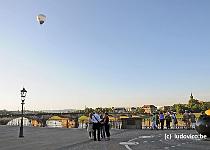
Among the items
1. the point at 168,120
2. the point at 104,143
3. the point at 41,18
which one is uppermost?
the point at 41,18

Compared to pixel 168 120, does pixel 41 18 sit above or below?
above

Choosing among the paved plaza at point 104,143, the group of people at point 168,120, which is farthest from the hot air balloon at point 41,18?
the group of people at point 168,120

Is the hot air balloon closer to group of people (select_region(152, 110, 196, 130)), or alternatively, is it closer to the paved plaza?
the paved plaza

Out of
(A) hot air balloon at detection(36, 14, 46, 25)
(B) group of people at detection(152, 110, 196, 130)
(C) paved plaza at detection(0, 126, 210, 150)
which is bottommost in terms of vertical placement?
(C) paved plaza at detection(0, 126, 210, 150)

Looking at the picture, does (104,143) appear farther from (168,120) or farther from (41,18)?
(168,120)

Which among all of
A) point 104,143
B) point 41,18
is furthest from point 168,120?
point 41,18

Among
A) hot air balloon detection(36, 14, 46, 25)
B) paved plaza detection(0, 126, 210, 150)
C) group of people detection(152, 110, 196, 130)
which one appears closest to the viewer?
paved plaza detection(0, 126, 210, 150)

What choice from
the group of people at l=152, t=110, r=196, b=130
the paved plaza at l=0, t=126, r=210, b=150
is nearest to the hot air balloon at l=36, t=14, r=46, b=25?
the paved plaza at l=0, t=126, r=210, b=150

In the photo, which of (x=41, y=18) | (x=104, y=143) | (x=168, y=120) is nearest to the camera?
(x=104, y=143)

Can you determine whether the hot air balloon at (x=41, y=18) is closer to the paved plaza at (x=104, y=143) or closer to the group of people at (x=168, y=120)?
the paved plaza at (x=104, y=143)

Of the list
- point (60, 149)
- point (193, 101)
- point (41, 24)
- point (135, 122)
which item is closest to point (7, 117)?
point (135, 122)

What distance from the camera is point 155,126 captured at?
107 ft

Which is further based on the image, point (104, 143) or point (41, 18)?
point (41, 18)

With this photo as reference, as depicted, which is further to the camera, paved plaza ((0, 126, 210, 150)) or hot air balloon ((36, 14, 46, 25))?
hot air balloon ((36, 14, 46, 25))
